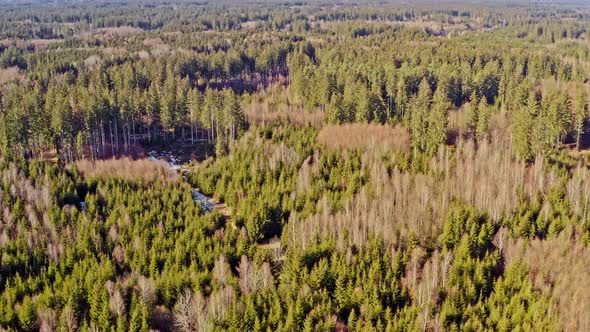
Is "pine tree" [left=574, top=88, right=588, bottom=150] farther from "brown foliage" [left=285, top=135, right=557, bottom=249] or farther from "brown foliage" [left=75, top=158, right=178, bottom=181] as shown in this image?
"brown foliage" [left=75, top=158, right=178, bottom=181]

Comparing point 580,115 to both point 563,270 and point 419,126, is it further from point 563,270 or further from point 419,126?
point 563,270

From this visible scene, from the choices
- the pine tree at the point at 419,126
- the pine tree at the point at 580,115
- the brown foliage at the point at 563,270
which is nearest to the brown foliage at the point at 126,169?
the pine tree at the point at 419,126

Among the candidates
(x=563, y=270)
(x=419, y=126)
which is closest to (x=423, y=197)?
(x=563, y=270)

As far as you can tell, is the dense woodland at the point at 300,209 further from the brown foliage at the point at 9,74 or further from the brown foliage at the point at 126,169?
the brown foliage at the point at 9,74

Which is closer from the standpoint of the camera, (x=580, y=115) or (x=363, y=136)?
(x=363, y=136)

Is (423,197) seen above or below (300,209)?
above

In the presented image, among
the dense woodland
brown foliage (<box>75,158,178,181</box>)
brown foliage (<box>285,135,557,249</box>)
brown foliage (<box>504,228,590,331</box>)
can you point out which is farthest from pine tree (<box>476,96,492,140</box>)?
brown foliage (<box>75,158,178,181</box>)
